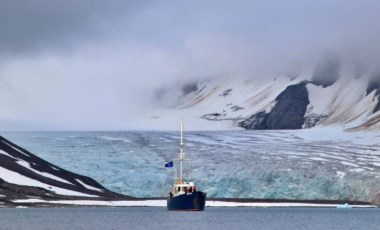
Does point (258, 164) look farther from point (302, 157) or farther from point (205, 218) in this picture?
point (205, 218)

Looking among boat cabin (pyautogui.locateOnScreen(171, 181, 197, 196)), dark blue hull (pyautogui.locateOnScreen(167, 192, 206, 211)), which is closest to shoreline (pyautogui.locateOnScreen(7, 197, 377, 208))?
boat cabin (pyautogui.locateOnScreen(171, 181, 197, 196))

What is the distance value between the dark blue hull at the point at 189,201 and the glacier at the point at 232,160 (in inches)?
1327

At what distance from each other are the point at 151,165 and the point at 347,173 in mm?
29438

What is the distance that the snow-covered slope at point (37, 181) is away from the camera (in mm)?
151000

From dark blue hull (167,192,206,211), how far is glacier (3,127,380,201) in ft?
111

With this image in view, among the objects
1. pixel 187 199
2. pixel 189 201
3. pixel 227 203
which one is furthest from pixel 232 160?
pixel 187 199

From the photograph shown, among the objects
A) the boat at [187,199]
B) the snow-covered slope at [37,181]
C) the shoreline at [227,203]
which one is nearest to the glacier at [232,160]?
the shoreline at [227,203]

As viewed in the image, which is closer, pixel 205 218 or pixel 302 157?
pixel 205 218

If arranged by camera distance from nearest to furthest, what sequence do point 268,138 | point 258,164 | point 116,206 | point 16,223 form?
1. point 16,223
2. point 116,206
3. point 258,164
4. point 268,138

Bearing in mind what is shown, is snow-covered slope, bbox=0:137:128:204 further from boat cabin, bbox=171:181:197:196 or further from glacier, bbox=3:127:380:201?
boat cabin, bbox=171:181:197:196

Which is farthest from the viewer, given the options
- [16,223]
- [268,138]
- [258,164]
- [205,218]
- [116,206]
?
[268,138]

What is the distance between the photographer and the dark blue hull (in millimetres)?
120575

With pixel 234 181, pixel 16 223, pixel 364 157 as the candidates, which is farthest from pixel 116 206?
pixel 16 223

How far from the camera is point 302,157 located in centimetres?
16862
